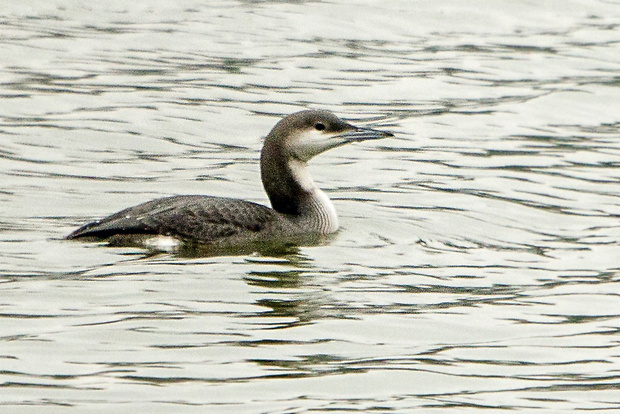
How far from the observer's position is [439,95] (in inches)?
622

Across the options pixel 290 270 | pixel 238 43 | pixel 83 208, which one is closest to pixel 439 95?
pixel 238 43

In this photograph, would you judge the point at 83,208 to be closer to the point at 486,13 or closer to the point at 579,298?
the point at 579,298

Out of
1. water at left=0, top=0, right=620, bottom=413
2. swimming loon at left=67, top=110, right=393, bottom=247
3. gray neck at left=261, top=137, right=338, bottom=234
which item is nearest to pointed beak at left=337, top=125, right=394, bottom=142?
swimming loon at left=67, top=110, right=393, bottom=247

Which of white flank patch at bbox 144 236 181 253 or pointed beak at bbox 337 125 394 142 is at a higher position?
pointed beak at bbox 337 125 394 142

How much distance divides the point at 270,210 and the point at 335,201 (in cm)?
151

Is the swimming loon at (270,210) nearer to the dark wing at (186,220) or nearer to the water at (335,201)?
the dark wing at (186,220)

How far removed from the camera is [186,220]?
9.66 metres

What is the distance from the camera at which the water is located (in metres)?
7.13

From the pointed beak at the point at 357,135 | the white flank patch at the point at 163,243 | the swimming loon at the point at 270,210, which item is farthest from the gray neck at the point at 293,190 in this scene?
the white flank patch at the point at 163,243

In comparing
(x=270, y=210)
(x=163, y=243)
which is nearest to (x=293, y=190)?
(x=270, y=210)

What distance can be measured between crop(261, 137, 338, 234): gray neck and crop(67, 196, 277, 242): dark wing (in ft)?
1.60

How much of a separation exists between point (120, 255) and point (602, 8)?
1197 cm

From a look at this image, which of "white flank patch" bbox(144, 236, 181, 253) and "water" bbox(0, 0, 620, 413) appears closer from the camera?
"water" bbox(0, 0, 620, 413)

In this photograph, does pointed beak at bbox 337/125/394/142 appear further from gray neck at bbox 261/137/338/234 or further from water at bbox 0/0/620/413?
water at bbox 0/0/620/413
